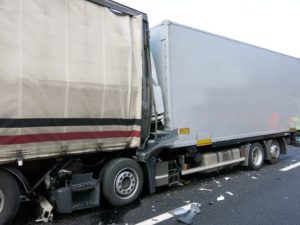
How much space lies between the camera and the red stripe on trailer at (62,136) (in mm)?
4402

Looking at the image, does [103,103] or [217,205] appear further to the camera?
[217,205]

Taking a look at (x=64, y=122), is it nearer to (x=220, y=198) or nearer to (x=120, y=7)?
(x=120, y=7)

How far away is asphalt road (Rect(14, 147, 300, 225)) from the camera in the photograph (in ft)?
17.1

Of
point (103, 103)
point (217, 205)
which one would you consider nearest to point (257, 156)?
point (217, 205)

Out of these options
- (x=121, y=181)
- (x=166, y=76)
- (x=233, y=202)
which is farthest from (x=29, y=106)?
(x=233, y=202)

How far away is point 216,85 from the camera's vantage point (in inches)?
299

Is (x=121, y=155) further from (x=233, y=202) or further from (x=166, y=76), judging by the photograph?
(x=233, y=202)

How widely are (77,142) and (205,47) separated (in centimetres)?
367

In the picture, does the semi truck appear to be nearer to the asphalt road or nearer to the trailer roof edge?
the trailer roof edge

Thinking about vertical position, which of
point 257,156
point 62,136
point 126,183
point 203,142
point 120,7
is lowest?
point 126,183

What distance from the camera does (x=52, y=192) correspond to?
5.02 meters

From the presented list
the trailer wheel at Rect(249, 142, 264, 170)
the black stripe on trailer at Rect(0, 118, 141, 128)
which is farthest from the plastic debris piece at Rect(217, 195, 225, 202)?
the trailer wheel at Rect(249, 142, 264, 170)

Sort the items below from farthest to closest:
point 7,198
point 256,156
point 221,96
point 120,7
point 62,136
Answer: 1. point 256,156
2. point 221,96
3. point 120,7
4. point 62,136
5. point 7,198

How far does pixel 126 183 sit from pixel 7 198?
2.08 metres
